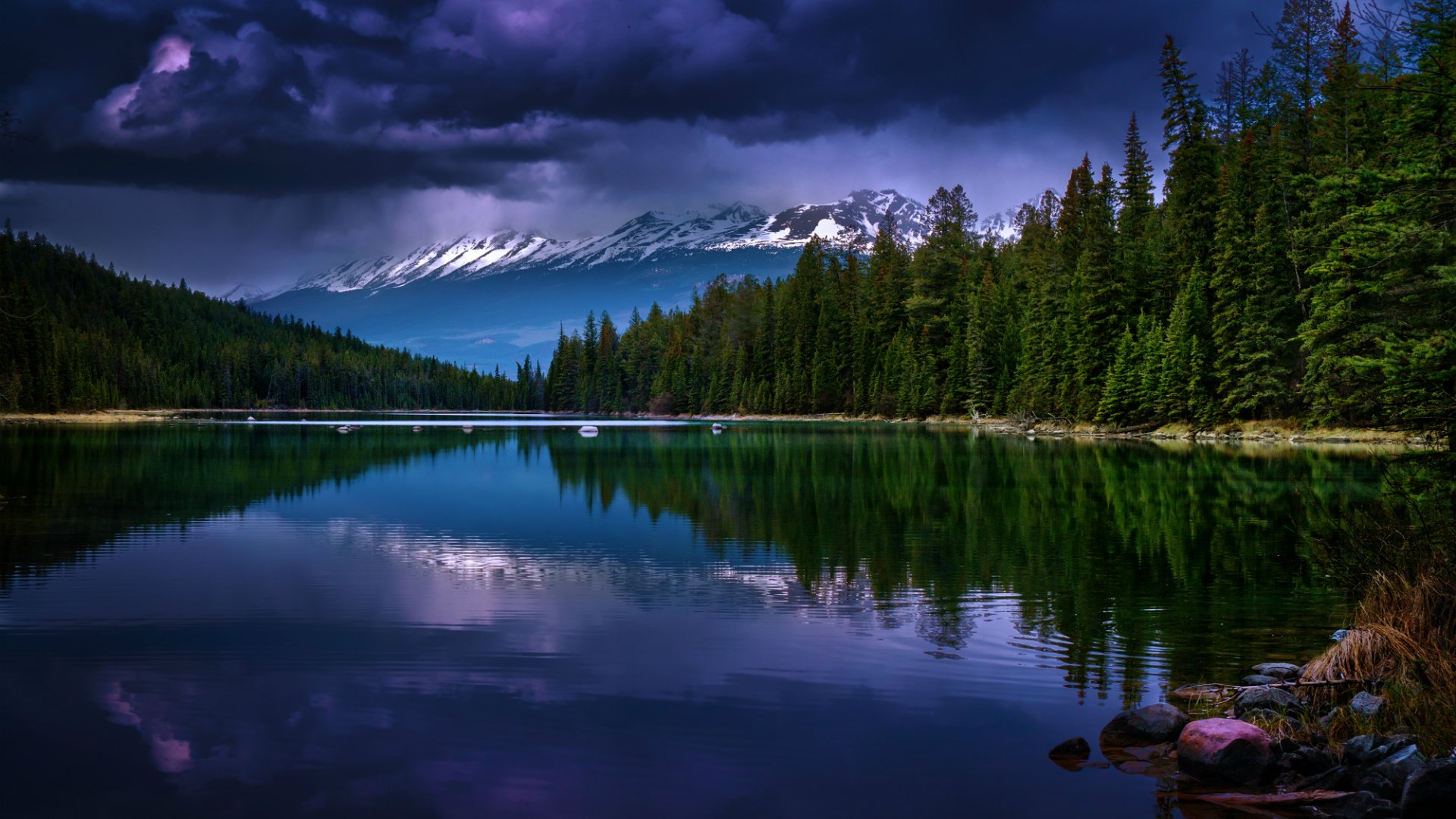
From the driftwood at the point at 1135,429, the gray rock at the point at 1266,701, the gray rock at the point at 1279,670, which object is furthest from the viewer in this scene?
the driftwood at the point at 1135,429

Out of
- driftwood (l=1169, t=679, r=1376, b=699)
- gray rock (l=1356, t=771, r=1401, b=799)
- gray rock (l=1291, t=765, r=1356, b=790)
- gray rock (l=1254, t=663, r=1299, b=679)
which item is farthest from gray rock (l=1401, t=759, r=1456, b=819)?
gray rock (l=1254, t=663, r=1299, b=679)

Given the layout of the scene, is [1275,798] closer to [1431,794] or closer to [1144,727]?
[1431,794]

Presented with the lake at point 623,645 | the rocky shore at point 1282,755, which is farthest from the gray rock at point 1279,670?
the rocky shore at point 1282,755

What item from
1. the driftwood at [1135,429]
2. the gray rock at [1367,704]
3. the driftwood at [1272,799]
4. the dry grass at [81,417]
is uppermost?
the dry grass at [81,417]

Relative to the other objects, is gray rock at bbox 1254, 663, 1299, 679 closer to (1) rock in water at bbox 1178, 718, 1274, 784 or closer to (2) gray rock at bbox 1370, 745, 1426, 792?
(1) rock in water at bbox 1178, 718, 1274, 784

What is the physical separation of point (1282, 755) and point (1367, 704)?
4.62 ft

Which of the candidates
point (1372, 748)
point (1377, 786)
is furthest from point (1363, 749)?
point (1377, 786)

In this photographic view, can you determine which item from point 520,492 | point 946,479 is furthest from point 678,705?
point 946,479

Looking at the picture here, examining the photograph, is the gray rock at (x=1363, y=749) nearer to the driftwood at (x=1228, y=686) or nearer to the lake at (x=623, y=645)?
the driftwood at (x=1228, y=686)

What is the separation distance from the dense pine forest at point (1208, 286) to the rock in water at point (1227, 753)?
18.0ft

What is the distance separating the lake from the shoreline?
6.04 meters

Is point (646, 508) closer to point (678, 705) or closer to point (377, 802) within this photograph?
point (678, 705)

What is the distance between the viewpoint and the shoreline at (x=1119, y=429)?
49500mm

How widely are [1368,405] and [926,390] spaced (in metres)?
87.8
